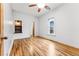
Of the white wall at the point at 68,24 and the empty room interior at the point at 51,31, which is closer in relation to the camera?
the empty room interior at the point at 51,31

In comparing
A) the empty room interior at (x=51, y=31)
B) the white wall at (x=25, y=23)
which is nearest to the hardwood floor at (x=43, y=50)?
the empty room interior at (x=51, y=31)

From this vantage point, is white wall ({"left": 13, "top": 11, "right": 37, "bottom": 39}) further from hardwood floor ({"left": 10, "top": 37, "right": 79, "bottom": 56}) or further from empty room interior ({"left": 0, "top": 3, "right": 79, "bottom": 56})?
hardwood floor ({"left": 10, "top": 37, "right": 79, "bottom": 56})

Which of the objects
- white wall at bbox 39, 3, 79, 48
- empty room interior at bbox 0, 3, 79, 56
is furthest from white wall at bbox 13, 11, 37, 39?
white wall at bbox 39, 3, 79, 48

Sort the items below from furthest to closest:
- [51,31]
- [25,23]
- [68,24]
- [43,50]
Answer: [25,23] < [51,31] < [68,24] < [43,50]

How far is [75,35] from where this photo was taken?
5363 millimetres

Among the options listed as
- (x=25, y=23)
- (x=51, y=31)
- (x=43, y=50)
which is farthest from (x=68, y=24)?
(x=25, y=23)

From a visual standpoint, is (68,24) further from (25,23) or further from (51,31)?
(25,23)

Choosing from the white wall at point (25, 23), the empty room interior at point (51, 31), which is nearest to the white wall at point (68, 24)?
the empty room interior at point (51, 31)

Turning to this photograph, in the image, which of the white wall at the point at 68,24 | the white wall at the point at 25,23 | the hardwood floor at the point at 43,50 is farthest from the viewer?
the white wall at the point at 25,23

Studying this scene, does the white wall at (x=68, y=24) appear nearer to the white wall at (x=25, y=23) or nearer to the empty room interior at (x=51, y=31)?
the empty room interior at (x=51, y=31)

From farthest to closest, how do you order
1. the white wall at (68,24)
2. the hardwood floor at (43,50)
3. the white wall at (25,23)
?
the white wall at (25,23), the white wall at (68,24), the hardwood floor at (43,50)

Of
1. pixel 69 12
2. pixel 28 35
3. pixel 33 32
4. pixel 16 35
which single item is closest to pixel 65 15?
pixel 69 12

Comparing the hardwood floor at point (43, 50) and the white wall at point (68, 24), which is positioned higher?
the white wall at point (68, 24)

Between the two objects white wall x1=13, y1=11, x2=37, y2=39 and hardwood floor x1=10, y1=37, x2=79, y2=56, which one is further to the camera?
white wall x1=13, y1=11, x2=37, y2=39
